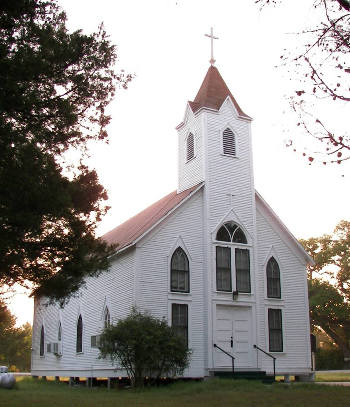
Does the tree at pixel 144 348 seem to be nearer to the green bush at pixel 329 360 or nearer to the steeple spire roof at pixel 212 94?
the steeple spire roof at pixel 212 94

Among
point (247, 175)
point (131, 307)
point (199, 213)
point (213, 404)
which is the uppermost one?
point (247, 175)

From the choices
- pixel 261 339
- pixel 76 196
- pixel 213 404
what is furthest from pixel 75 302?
pixel 213 404

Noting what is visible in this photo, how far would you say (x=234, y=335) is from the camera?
22875mm

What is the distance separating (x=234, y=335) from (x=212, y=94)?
1090cm

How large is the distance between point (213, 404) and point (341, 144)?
700 centimetres

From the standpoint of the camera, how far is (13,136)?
1199cm

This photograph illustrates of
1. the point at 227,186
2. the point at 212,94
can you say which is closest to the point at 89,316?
the point at 227,186

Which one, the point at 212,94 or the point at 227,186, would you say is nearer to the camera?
the point at 227,186

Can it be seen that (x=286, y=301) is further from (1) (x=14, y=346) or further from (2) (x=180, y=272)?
(1) (x=14, y=346)

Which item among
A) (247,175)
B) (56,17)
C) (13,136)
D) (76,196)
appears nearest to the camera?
(13,136)

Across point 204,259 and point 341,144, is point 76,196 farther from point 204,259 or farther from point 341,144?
point 204,259

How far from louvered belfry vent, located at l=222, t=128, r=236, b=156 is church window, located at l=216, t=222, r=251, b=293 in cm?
329

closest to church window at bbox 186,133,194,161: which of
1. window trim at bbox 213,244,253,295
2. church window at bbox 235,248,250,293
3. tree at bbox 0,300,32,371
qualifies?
window trim at bbox 213,244,253,295

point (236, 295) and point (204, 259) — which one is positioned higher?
point (204, 259)
